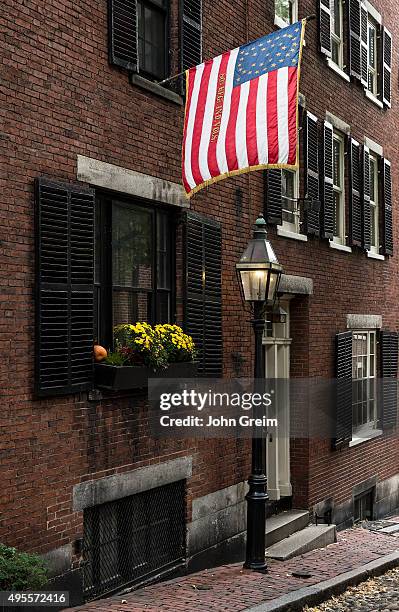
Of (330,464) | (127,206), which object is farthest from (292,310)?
(127,206)

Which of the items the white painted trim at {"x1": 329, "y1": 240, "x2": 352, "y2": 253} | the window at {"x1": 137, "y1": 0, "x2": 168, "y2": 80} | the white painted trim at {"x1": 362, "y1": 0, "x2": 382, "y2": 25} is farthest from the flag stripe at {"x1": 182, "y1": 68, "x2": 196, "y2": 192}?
the white painted trim at {"x1": 362, "y1": 0, "x2": 382, "y2": 25}

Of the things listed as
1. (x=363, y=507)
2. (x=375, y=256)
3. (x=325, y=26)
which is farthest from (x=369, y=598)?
(x=325, y=26)

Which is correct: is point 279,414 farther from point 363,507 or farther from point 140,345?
point 140,345

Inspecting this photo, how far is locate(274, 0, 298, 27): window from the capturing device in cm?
1363

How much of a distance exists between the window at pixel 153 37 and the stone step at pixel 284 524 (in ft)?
20.3

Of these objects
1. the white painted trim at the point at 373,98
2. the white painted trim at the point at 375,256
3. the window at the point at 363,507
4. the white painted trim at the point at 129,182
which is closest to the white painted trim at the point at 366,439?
the window at the point at 363,507

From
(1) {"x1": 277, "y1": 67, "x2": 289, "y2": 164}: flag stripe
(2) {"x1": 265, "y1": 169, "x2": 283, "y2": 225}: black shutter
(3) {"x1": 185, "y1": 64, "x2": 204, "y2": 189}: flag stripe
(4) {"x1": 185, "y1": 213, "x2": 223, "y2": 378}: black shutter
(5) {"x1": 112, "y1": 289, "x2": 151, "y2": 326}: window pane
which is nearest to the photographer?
(1) {"x1": 277, "y1": 67, "x2": 289, "y2": 164}: flag stripe

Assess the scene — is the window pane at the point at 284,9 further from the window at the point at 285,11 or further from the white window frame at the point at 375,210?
the white window frame at the point at 375,210

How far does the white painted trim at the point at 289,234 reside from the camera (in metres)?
13.2

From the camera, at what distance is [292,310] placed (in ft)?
46.8

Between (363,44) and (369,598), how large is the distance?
1061 cm

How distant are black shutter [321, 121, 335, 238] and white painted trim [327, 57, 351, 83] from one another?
1.05 m

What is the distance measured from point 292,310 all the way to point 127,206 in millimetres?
5132

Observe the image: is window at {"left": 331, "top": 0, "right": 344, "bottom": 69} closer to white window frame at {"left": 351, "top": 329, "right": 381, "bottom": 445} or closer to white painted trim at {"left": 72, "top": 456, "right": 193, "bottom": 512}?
white window frame at {"left": 351, "top": 329, "right": 381, "bottom": 445}
